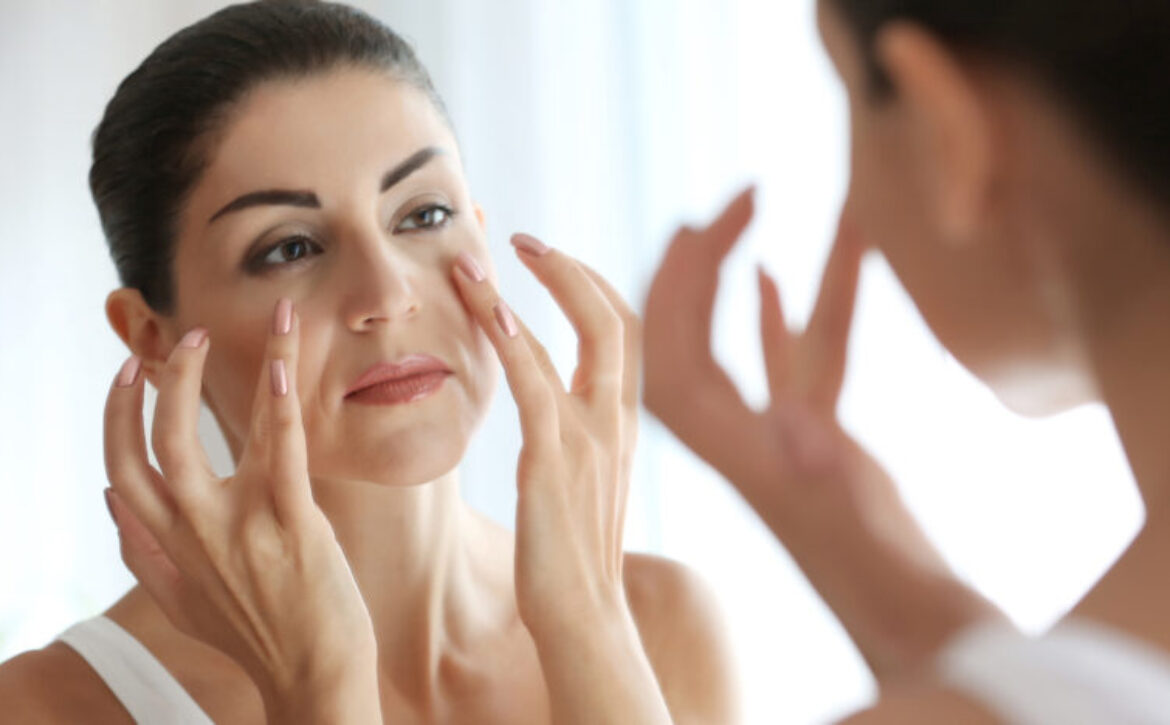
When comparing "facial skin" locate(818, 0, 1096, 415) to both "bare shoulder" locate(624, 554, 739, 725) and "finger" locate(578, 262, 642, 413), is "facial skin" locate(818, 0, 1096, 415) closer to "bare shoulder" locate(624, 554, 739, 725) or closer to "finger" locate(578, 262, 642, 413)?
"finger" locate(578, 262, 642, 413)

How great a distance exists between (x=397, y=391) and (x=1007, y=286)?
0.58 m

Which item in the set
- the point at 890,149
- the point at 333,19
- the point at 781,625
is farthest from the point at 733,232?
the point at 781,625

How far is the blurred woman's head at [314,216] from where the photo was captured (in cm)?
103

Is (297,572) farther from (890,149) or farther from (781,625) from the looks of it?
(781,625)

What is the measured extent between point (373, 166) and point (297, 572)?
1.00ft

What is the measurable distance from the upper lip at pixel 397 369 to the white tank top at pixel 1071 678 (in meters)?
0.59

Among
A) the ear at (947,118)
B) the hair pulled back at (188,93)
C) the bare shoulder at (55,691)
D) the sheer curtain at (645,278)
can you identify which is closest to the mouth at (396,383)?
the hair pulled back at (188,93)

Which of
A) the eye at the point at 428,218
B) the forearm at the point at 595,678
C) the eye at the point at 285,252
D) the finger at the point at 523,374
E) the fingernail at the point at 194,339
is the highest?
the eye at the point at 428,218

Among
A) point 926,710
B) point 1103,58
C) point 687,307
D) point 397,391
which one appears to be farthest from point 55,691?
point 1103,58

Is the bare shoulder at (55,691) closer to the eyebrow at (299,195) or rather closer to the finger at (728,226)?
the eyebrow at (299,195)

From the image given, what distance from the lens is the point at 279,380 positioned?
96cm

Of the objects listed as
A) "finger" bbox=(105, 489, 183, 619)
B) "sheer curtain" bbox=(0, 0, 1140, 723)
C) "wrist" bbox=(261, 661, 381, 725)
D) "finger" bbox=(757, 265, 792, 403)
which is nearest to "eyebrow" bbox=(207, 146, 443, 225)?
"finger" bbox=(105, 489, 183, 619)

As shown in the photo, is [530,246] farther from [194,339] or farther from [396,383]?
[194,339]

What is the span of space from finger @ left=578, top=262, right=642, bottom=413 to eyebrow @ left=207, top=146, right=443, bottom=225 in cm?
15
